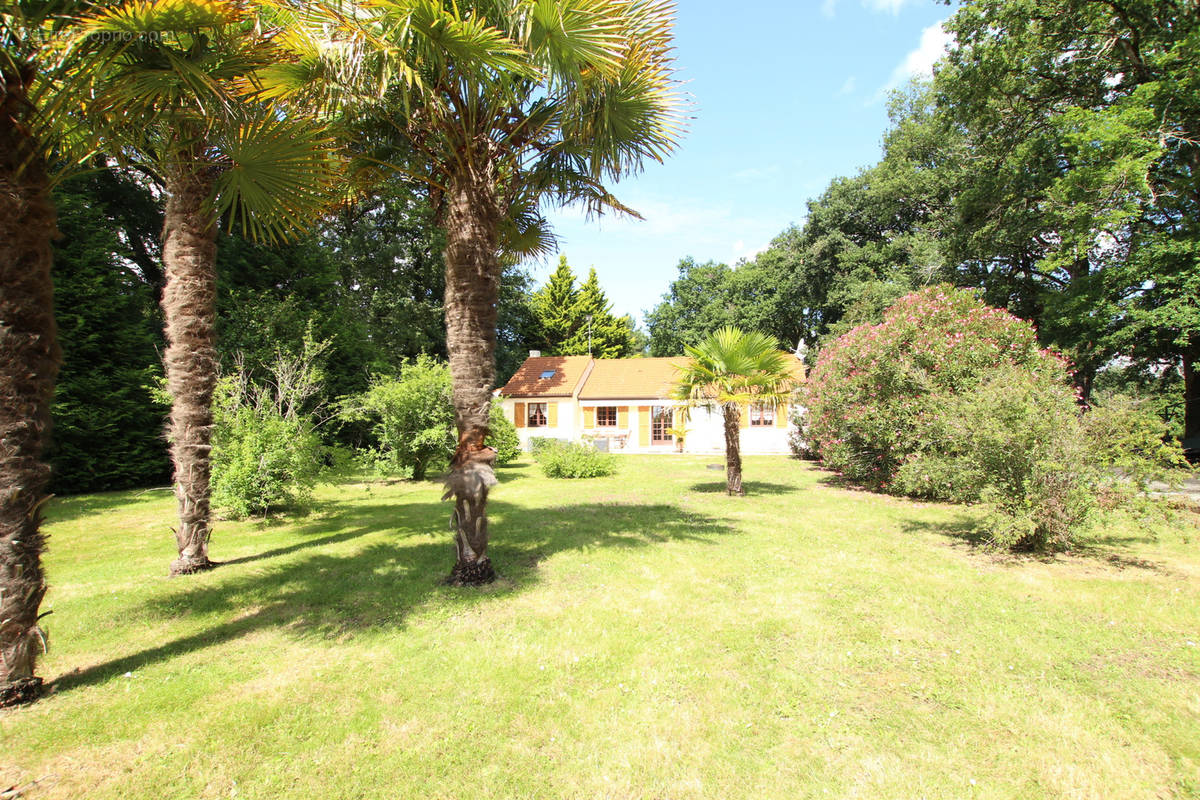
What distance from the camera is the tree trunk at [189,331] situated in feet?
20.6

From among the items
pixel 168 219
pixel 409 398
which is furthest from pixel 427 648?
pixel 409 398

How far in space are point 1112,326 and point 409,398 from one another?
801 inches

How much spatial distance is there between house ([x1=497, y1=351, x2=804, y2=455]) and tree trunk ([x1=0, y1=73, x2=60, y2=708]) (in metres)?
22.4

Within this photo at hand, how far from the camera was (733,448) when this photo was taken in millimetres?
12492

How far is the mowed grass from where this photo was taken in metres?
3.00

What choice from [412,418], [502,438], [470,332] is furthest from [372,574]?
[502,438]

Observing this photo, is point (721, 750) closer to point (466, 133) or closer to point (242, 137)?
point (466, 133)

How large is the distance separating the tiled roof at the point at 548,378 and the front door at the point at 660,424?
4393 mm

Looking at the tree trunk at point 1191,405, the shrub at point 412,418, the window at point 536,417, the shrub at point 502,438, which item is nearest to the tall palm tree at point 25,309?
the shrub at point 412,418

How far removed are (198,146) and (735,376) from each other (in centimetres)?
1020

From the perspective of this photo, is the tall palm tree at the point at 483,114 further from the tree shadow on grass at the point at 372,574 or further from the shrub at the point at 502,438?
the shrub at the point at 502,438

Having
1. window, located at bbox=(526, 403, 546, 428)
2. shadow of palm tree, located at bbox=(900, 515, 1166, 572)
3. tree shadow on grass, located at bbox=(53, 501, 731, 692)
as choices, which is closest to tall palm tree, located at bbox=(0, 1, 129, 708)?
tree shadow on grass, located at bbox=(53, 501, 731, 692)

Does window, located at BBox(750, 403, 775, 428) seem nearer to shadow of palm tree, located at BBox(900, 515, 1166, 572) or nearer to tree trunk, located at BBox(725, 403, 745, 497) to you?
tree trunk, located at BBox(725, 403, 745, 497)

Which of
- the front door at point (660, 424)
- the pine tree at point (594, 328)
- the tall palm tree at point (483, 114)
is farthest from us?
the pine tree at point (594, 328)
